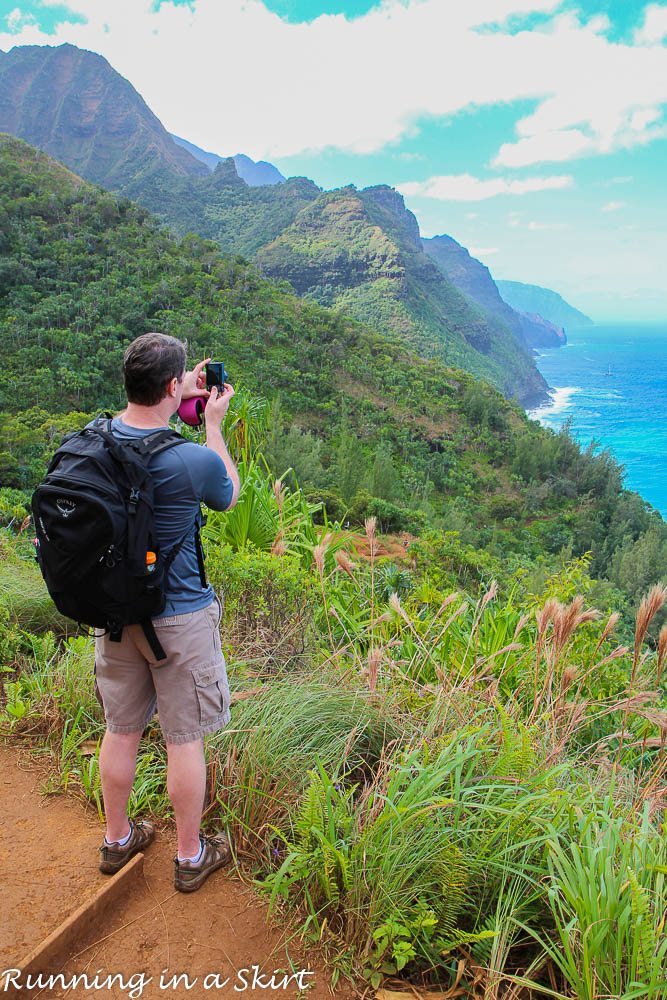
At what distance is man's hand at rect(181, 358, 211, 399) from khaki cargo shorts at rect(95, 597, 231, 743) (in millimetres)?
672

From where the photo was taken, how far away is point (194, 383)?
→ 1944mm

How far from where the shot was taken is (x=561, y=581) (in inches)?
183

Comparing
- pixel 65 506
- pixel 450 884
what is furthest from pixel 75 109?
pixel 450 884

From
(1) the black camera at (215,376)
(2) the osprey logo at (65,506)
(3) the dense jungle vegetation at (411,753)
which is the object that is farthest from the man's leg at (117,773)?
(1) the black camera at (215,376)

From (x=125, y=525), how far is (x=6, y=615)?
212 cm

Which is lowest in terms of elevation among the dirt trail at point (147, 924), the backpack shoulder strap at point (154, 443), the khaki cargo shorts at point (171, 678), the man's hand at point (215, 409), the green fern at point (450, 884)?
the dirt trail at point (147, 924)

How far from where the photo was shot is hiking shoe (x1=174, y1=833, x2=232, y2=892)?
192cm

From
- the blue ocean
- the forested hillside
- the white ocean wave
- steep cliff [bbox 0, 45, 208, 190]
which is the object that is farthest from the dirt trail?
steep cliff [bbox 0, 45, 208, 190]

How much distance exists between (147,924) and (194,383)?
5.48 ft

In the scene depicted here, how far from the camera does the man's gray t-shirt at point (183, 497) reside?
66.2 inches

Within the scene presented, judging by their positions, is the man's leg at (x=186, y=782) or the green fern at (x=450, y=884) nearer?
the green fern at (x=450, y=884)

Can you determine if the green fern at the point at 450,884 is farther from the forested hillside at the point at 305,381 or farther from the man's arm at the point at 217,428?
the forested hillside at the point at 305,381

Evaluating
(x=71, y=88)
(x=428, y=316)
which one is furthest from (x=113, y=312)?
(x=71, y=88)

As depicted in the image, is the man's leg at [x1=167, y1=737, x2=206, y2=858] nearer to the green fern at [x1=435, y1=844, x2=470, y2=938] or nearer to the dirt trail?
the dirt trail
